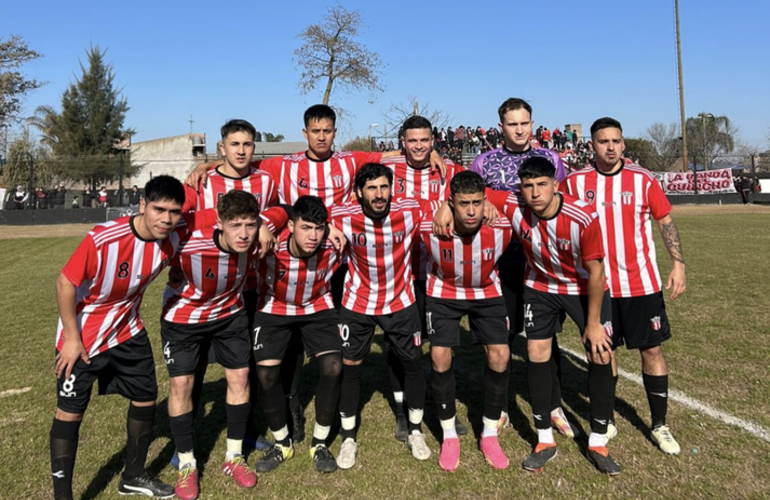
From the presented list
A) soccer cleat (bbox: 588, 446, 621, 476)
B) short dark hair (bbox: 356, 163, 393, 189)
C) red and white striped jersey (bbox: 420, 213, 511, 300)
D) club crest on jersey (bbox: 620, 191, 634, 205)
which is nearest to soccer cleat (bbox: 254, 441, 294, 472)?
red and white striped jersey (bbox: 420, 213, 511, 300)

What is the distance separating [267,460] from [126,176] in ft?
92.3

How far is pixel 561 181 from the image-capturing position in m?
3.87

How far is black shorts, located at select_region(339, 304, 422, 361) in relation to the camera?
3.49 metres

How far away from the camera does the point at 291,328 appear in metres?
3.54

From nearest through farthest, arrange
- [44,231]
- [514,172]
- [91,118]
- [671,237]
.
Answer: [671,237] → [514,172] → [44,231] → [91,118]

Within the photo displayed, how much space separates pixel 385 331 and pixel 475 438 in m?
1.04

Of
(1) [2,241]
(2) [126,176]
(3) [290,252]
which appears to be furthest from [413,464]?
(2) [126,176]

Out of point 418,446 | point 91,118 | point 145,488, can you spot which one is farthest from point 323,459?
point 91,118

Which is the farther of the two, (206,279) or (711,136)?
(711,136)

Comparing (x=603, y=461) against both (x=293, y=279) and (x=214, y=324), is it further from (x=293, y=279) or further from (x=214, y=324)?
(x=214, y=324)

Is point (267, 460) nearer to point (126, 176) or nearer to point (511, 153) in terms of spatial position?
point (511, 153)

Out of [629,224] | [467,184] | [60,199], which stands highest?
[60,199]

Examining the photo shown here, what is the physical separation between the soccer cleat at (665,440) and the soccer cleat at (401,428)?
1.65m

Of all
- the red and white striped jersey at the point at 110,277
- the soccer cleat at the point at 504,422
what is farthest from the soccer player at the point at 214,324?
the soccer cleat at the point at 504,422
